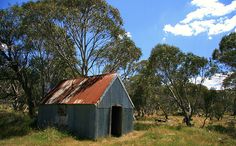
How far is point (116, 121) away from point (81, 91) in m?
3.99

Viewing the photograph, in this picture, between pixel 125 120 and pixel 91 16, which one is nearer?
pixel 125 120

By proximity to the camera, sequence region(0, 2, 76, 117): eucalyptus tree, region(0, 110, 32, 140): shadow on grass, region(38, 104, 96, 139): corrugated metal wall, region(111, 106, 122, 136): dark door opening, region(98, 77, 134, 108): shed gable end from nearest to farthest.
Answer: region(38, 104, 96, 139): corrugated metal wall < region(98, 77, 134, 108): shed gable end < region(0, 110, 32, 140): shadow on grass < region(111, 106, 122, 136): dark door opening < region(0, 2, 76, 117): eucalyptus tree

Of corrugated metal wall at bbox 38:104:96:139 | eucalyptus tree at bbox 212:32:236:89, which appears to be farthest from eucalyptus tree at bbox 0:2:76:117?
eucalyptus tree at bbox 212:32:236:89

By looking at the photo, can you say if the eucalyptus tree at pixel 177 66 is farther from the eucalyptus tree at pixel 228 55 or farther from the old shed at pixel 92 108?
the old shed at pixel 92 108

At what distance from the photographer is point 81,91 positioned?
2797 centimetres

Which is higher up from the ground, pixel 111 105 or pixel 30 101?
pixel 30 101

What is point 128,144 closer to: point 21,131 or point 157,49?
point 21,131

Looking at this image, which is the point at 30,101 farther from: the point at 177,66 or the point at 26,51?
the point at 177,66

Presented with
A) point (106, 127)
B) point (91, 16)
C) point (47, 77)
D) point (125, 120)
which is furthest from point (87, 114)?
point (47, 77)

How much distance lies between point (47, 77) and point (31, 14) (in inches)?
456

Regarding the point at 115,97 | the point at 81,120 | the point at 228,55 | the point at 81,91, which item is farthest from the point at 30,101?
the point at 228,55

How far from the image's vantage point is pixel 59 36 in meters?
33.4

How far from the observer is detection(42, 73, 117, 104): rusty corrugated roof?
1014 inches

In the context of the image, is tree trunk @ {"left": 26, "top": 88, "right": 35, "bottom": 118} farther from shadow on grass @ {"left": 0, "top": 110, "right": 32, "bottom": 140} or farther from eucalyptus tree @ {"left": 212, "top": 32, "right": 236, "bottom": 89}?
eucalyptus tree @ {"left": 212, "top": 32, "right": 236, "bottom": 89}
